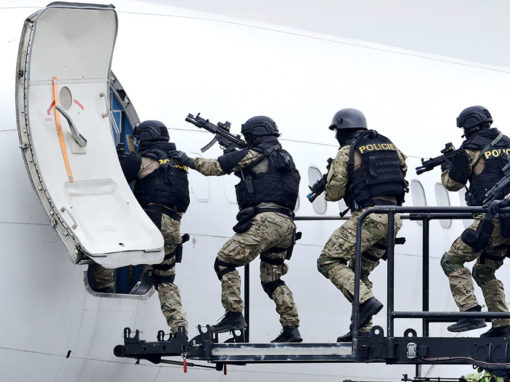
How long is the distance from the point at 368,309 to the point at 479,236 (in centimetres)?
144

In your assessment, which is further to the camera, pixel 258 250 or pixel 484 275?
pixel 484 275

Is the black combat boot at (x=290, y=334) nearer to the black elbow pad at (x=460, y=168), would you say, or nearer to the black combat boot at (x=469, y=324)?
the black combat boot at (x=469, y=324)

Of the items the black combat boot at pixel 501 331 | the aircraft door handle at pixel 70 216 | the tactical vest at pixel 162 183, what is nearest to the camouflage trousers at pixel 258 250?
the tactical vest at pixel 162 183

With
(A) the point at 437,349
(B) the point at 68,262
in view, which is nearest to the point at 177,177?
(B) the point at 68,262

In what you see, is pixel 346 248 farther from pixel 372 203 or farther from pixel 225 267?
pixel 225 267

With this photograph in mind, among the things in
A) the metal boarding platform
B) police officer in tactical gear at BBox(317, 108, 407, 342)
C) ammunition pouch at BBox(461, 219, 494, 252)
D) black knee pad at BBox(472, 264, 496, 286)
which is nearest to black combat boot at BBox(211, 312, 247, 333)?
the metal boarding platform

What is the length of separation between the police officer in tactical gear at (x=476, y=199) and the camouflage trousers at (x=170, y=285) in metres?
2.89

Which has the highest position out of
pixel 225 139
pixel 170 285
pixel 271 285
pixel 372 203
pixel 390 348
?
pixel 225 139

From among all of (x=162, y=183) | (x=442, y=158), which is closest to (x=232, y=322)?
(x=162, y=183)

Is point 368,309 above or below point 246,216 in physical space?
below

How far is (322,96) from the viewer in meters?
15.0

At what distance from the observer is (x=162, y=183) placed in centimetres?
1190

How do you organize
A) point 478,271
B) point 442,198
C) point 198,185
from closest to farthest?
point 478,271 → point 198,185 → point 442,198

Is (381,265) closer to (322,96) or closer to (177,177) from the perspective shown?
(322,96)
